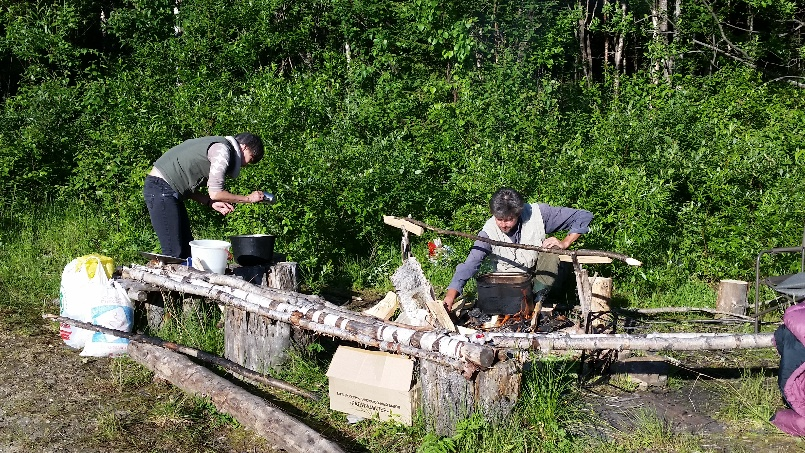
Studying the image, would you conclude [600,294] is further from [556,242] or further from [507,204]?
[507,204]

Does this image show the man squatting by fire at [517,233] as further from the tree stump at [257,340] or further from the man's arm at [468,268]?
the tree stump at [257,340]

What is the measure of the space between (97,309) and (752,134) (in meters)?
7.69

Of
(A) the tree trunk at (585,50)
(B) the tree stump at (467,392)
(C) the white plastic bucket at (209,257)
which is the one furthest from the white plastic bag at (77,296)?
(A) the tree trunk at (585,50)

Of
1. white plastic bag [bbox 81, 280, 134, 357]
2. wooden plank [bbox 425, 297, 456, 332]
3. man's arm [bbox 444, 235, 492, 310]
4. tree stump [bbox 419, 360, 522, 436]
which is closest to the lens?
tree stump [bbox 419, 360, 522, 436]

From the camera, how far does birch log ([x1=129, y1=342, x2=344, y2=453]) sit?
14.1ft

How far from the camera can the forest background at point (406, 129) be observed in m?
8.12

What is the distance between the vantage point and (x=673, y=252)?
820 centimetres

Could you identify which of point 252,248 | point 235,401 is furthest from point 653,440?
point 252,248

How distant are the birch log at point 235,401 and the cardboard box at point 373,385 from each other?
46 centimetres

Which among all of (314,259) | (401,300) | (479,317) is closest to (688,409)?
(479,317)

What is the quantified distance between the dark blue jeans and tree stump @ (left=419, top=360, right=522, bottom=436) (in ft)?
9.76

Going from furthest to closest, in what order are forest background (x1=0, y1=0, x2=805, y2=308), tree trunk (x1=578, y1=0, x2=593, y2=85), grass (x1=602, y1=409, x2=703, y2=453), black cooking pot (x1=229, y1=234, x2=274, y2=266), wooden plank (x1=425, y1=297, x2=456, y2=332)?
tree trunk (x1=578, y1=0, x2=593, y2=85)
forest background (x1=0, y1=0, x2=805, y2=308)
black cooking pot (x1=229, y1=234, x2=274, y2=266)
wooden plank (x1=425, y1=297, x2=456, y2=332)
grass (x1=602, y1=409, x2=703, y2=453)

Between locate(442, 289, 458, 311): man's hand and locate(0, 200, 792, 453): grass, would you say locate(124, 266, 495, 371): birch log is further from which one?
locate(442, 289, 458, 311): man's hand

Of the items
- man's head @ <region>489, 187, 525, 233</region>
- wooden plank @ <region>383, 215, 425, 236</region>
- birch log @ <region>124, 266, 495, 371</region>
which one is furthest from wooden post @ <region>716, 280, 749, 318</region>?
birch log @ <region>124, 266, 495, 371</region>
